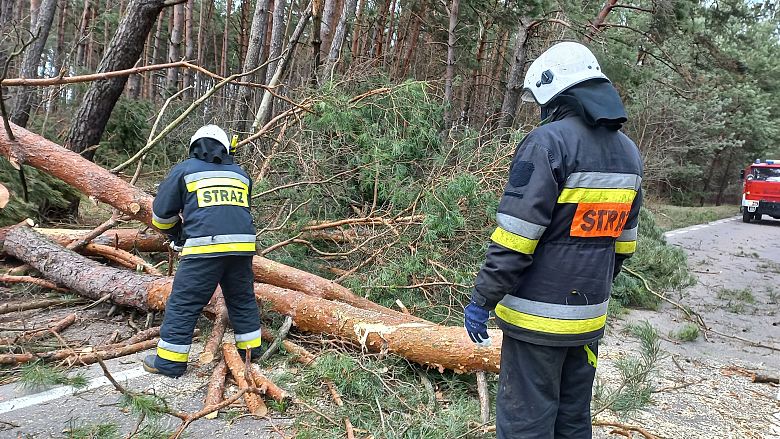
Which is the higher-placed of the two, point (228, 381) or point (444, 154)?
point (444, 154)

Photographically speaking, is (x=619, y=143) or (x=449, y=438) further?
(x=449, y=438)

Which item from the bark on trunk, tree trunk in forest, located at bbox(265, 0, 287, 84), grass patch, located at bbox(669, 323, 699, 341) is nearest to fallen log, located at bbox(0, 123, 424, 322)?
the bark on trunk

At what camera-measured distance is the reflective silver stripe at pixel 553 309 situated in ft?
6.57

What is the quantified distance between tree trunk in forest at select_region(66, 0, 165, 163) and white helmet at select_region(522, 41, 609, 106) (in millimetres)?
5441

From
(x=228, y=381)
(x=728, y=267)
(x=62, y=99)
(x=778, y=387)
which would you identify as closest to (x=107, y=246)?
(x=228, y=381)

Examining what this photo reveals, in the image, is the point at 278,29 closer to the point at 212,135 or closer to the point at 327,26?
the point at 327,26

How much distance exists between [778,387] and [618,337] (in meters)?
1.22

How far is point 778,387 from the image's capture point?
3832mm

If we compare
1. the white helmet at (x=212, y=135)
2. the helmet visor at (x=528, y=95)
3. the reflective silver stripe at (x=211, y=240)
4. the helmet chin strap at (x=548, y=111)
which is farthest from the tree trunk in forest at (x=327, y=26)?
the helmet chin strap at (x=548, y=111)

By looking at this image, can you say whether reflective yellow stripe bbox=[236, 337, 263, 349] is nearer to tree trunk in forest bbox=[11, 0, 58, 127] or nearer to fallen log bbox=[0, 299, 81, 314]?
fallen log bbox=[0, 299, 81, 314]

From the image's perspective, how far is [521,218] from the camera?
192cm

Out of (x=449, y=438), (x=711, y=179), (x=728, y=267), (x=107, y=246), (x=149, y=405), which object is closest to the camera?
(x=149, y=405)

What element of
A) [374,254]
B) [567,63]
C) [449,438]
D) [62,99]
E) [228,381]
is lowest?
[228,381]

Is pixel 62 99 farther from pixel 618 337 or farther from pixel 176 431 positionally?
pixel 618 337
